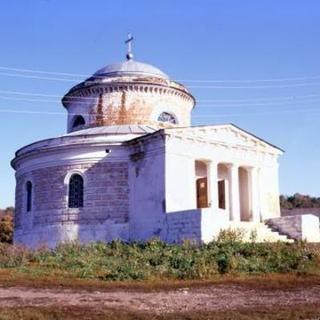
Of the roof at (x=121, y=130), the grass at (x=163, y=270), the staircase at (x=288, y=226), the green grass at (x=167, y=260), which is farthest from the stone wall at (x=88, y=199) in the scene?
the staircase at (x=288, y=226)

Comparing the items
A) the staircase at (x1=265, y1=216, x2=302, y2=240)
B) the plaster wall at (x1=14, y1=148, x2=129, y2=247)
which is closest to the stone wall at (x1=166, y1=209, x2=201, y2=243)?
the plaster wall at (x1=14, y1=148, x2=129, y2=247)

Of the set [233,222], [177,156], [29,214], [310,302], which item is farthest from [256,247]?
[29,214]

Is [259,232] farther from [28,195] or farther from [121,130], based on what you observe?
[28,195]

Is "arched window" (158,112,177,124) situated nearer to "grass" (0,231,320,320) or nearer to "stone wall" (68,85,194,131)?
"stone wall" (68,85,194,131)

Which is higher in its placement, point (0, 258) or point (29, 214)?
point (29, 214)

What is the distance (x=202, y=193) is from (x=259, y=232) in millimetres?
3160

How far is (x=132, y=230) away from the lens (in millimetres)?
24516

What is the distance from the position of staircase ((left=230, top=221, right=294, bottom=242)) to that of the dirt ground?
9080mm

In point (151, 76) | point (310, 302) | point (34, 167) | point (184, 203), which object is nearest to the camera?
point (310, 302)

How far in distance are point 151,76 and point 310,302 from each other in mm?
20301

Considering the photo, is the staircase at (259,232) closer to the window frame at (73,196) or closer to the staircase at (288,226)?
the staircase at (288,226)

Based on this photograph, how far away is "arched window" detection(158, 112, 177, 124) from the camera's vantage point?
Answer: 1174 inches

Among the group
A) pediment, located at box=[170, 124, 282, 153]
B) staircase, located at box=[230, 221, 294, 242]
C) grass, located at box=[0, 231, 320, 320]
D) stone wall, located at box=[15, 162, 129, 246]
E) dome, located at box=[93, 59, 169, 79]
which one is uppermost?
dome, located at box=[93, 59, 169, 79]

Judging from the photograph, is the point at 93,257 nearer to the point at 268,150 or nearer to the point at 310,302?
the point at 310,302
